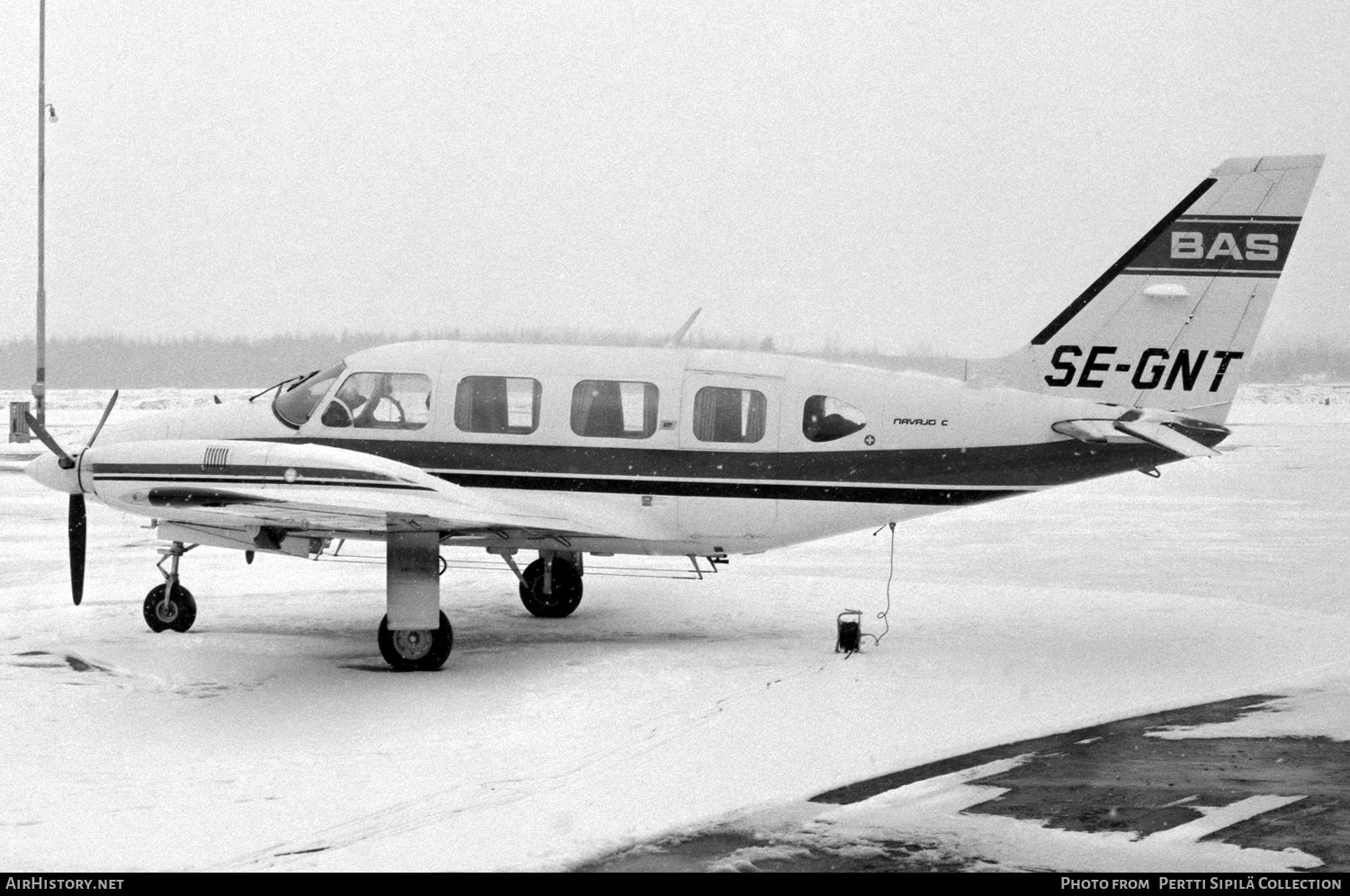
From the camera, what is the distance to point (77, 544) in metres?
11.9

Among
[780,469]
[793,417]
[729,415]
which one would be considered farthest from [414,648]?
[793,417]

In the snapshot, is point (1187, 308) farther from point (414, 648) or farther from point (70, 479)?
point (70, 479)

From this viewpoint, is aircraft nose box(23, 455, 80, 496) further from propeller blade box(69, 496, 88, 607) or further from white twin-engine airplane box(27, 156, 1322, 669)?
white twin-engine airplane box(27, 156, 1322, 669)

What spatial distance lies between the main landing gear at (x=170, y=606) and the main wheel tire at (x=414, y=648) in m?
2.41

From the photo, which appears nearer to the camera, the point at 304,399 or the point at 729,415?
the point at 729,415

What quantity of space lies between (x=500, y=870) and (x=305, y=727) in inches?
131

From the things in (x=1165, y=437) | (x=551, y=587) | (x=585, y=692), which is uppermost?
(x=1165, y=437)

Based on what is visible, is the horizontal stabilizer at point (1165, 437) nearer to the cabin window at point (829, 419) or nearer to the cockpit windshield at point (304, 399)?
the cabin window at point (829, 419)

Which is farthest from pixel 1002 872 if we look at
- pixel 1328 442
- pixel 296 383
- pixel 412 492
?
pixel 1328 442

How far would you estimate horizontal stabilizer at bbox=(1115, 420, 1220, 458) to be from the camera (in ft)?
36.9

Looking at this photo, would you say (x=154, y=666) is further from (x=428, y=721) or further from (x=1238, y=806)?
(x=1238, y=806)

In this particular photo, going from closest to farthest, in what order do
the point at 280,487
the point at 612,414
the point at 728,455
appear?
the point at 280,487, the point at 728,455, the point at 612,414

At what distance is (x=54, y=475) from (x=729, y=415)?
5.95 m

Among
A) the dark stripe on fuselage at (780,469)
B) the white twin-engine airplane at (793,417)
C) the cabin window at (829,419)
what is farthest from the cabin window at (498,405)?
the cabin window at (829,419)
